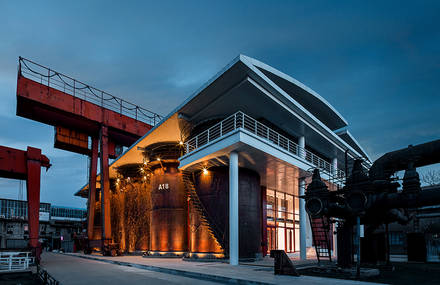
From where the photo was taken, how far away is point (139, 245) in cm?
2906

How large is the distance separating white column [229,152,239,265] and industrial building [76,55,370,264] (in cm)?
5

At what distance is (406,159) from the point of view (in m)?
11.9

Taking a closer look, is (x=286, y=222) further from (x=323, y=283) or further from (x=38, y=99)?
(x=38, y=99)

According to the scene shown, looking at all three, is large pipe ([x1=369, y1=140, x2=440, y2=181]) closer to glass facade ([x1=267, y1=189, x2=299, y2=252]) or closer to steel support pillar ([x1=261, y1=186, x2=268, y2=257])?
glass facade ([x1=267, y1=189, x2=299, y2=252])

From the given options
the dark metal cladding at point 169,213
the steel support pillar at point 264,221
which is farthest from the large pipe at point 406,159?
the dark metal cladding at point 169,213

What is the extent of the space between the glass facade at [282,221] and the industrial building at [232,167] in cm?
8

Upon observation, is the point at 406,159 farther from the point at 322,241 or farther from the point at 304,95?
the point at 304,95

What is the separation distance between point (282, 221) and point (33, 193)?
18167mm

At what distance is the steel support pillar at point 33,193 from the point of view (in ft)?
68.5

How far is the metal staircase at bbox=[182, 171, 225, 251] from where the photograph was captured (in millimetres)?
19625

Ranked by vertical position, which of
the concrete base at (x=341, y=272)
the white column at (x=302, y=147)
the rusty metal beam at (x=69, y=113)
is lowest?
the concrete base at (x=341, y=272)

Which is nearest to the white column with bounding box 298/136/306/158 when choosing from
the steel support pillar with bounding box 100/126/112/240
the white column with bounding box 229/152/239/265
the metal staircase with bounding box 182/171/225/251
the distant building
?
the white column with bounding box 229/152/239/265

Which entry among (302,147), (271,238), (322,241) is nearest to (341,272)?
(322,241)

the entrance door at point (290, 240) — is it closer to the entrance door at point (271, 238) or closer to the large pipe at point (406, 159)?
the entrance door at point (271, 238)
